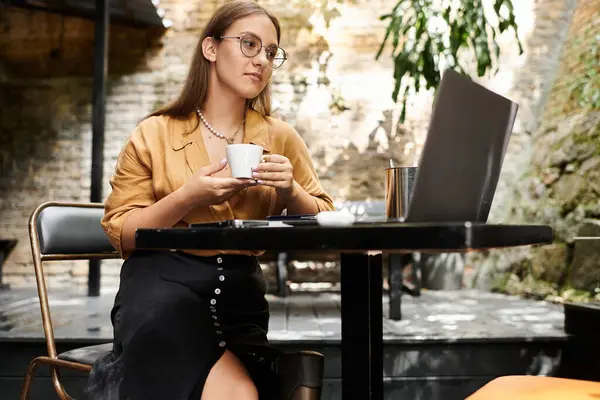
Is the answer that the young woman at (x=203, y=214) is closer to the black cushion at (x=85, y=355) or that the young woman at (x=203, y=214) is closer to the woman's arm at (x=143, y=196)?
the woman's arm at (x=143, y=196)

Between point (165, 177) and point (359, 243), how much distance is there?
24.0 inches

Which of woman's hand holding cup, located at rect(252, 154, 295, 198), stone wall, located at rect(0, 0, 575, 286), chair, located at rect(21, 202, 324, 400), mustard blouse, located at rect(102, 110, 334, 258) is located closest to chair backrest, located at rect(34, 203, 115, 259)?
chair, located at rect(21, 202, 324, 400)

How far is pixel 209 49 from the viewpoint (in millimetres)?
1331

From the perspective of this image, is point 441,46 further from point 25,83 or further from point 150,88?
point 25,83

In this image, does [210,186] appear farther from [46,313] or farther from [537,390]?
[46,313]

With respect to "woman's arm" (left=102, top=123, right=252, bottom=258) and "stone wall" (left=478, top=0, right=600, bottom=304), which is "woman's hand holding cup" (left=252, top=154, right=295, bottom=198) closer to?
"woman's arm" (left=102, top=123, right=252, bottom=258)

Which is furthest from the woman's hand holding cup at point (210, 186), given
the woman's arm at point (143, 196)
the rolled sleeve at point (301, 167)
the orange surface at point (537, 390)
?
the orange surface at point (537, 390)

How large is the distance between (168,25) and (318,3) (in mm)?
1361

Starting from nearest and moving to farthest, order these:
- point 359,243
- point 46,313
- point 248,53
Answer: point 359,243 → point 248,53 → point 46,313

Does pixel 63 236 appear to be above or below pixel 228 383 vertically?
above

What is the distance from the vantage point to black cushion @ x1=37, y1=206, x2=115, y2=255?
1632mm

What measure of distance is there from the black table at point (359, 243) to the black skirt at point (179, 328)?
0.76 ft

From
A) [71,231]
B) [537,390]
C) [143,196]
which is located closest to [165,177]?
[143,196]

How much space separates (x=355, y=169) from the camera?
17.2 feet
